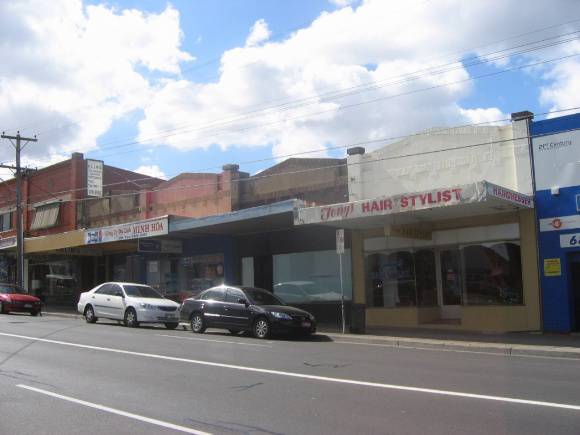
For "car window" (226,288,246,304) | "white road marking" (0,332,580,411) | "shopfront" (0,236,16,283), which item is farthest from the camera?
"shopfront" (0,236,16,283)

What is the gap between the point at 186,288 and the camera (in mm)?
27594

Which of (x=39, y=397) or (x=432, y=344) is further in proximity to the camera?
(x=432, y=344)

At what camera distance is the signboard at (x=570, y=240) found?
1614 centimetres

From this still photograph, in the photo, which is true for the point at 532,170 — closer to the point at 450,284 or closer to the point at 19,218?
the point at 450,284

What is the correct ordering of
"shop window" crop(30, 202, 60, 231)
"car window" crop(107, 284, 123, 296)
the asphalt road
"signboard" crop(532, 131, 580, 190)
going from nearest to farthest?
1. the asphalt road
2. "signboard" crop(532, 131, 580, 190)
3. "car window" crop(107, 284, 123, 296)
4. "shop window" crop(30, 202, 60, 231)

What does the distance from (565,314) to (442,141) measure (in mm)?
6390

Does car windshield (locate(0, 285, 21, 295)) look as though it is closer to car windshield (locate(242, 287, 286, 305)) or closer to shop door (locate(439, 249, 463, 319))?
car windshield (locate(242, 287, 286, 305))

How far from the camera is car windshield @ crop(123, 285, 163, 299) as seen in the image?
20.5 metres

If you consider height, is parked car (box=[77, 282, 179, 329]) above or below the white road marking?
above

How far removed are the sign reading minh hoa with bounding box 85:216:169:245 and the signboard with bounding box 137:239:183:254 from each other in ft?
1.83

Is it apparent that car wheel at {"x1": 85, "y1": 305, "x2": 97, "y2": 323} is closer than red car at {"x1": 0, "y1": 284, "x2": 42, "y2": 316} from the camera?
Yes

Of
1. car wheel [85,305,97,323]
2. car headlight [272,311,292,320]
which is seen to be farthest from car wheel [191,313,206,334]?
car wheel [85,305,97,323]

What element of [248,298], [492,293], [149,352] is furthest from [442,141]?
[149,352]

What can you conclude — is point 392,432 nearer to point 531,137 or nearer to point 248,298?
point 248,298
